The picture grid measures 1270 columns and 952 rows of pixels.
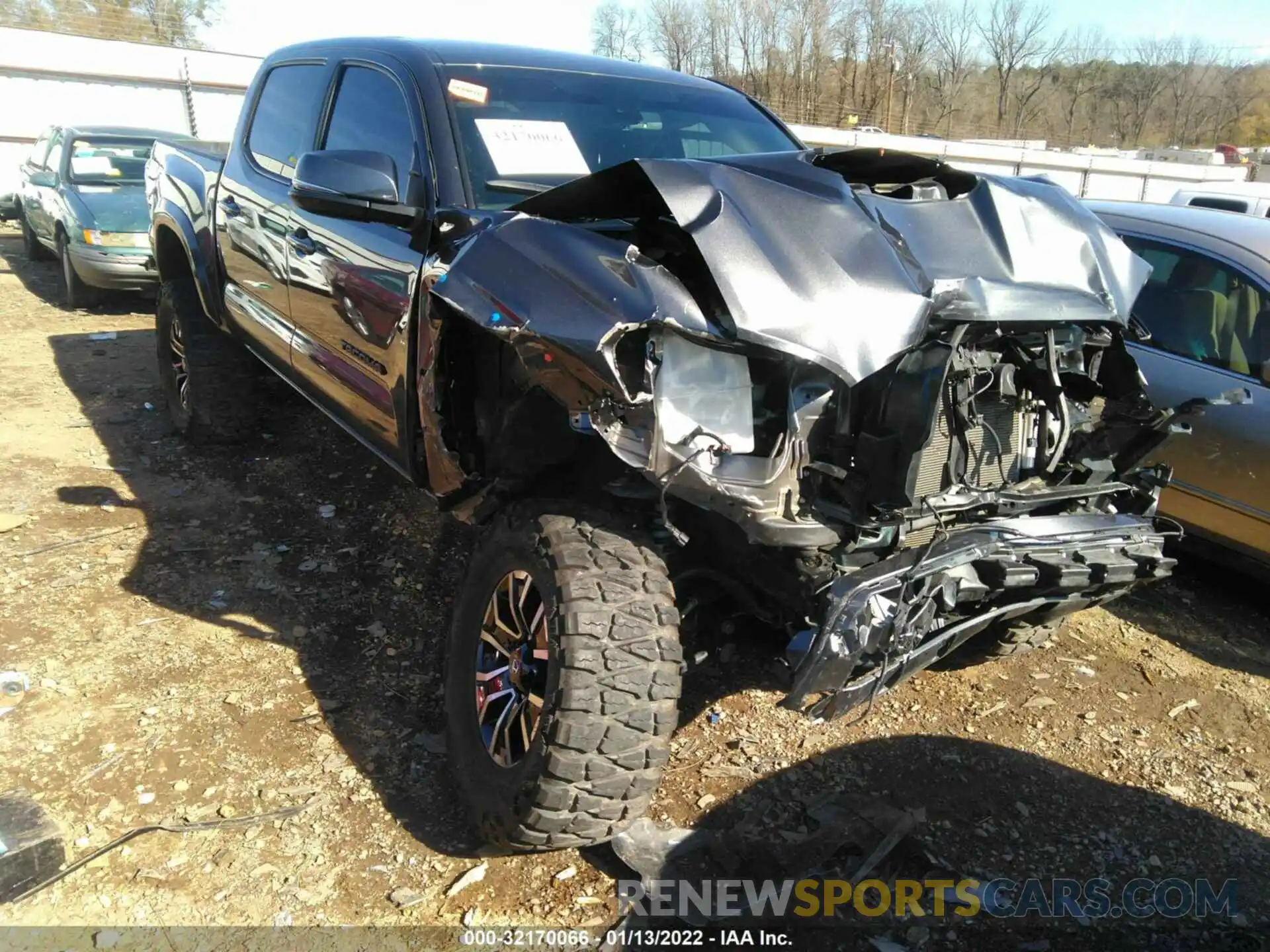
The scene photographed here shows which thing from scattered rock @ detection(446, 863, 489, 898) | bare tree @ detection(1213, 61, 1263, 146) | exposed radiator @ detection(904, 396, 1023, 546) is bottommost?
scattered rock @ detection(446, 863, 489, 898)

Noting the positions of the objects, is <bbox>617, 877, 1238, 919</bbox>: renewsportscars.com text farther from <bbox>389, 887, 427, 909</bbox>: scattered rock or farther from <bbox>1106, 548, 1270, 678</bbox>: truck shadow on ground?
<bbox>1106, 548, 1270, 678</bbox>: truck shadow on ground

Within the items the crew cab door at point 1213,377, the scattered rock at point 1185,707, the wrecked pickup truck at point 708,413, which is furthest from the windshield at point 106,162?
the scattered rock at point 1185,707

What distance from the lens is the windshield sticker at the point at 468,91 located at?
310 cm

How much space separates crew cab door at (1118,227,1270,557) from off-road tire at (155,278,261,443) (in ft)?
15.1

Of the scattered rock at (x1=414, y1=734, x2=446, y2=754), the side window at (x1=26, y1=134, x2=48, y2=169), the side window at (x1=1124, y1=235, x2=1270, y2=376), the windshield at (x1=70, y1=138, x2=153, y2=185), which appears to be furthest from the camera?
the side window at (x1=26, y1=134, x2=48, y2=169)

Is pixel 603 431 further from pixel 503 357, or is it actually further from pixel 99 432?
pixel 99 432

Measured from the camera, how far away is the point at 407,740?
299 cm

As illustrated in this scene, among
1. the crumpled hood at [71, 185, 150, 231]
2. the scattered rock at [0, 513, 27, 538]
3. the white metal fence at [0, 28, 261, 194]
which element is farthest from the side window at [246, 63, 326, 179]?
the white metal fence at [0, 28, 261, 194]

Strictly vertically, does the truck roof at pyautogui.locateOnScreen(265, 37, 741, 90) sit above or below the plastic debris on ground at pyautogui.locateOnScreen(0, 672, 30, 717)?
above

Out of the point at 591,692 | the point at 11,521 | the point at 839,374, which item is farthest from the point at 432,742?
the point at 11,521

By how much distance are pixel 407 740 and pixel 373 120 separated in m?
2.22

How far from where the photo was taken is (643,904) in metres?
2.38

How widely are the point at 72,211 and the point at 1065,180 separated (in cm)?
2357

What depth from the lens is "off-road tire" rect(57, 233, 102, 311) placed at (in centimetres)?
918
